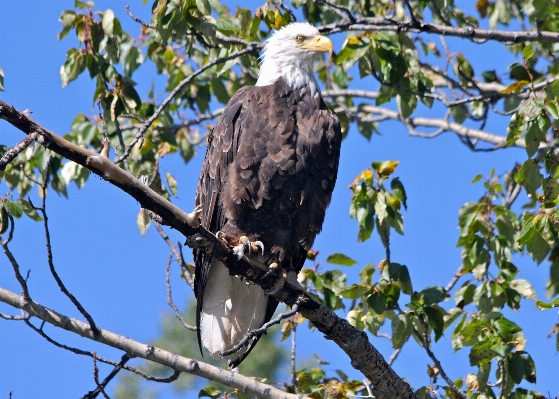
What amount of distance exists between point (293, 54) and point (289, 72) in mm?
228

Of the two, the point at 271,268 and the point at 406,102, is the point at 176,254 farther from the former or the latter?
the point at 406,102

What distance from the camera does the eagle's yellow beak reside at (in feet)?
16.8

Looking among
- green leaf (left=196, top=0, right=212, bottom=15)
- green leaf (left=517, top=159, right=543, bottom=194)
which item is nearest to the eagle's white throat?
green leaf (left=196, top=0, right=212, bottom=15)

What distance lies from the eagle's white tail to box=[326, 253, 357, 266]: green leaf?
1.68ft

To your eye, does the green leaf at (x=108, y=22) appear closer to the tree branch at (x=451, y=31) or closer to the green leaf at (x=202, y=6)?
the green leaf at (x=202, y=6)

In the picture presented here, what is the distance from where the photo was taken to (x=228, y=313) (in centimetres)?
514

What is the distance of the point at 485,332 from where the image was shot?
169 inches

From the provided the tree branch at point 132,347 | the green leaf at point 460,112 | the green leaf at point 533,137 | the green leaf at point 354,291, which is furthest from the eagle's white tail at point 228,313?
the green leaf at point 460,112

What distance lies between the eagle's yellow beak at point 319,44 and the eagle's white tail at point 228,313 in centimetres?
161

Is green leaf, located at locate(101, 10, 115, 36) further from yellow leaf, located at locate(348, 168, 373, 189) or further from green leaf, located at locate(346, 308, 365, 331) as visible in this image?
green leaf, located at locate(346, 308, 365, 331)

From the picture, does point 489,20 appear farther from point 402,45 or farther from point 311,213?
point 311,213

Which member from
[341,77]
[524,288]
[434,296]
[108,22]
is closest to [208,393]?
[434,296]

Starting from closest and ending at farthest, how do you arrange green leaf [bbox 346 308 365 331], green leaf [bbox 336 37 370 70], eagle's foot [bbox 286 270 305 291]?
eagle's foot [bbox 286 270 305 291]
green leaf [bbox 346 308 365 331]
green leaf [bbox 336 37 370 70]

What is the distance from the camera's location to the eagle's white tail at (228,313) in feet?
16.7
